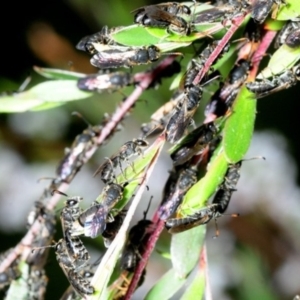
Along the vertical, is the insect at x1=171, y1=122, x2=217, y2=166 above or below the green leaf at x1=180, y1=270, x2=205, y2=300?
above

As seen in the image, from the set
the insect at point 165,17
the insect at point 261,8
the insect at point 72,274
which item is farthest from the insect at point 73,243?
the insect at point 261,8

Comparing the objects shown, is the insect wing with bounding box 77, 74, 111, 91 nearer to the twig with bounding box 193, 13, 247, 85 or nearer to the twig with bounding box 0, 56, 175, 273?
the twig with bounding box 0, 56, 175, 273

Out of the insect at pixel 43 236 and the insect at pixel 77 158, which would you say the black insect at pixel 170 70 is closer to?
the insect at pixel 77 158

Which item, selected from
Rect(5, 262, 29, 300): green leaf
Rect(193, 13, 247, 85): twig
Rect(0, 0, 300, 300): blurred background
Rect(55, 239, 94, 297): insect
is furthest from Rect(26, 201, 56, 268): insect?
Rect(0, 0, 300, 300): blurred background

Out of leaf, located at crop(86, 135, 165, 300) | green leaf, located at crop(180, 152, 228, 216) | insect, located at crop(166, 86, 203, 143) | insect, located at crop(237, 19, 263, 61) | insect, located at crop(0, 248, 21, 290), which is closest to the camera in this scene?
leaf, located at crop(86, 135, 165, 300)

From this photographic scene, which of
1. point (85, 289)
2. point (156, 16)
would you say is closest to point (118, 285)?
point (85, 289)

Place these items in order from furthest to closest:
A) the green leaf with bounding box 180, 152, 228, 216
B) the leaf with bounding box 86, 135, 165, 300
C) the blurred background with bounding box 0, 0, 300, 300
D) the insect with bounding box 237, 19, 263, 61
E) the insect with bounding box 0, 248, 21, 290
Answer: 1. the blurred background with bounding box 0, 0, 300, 300
2. the insect with bounding box 0, 248, 21, 290
3. the insect with bounding box 237, 19, 263, 61
4. the green leaf with bounding box 180, 152, 228, 216
5. the leaf with bounding box 86, 135, 165, 300
